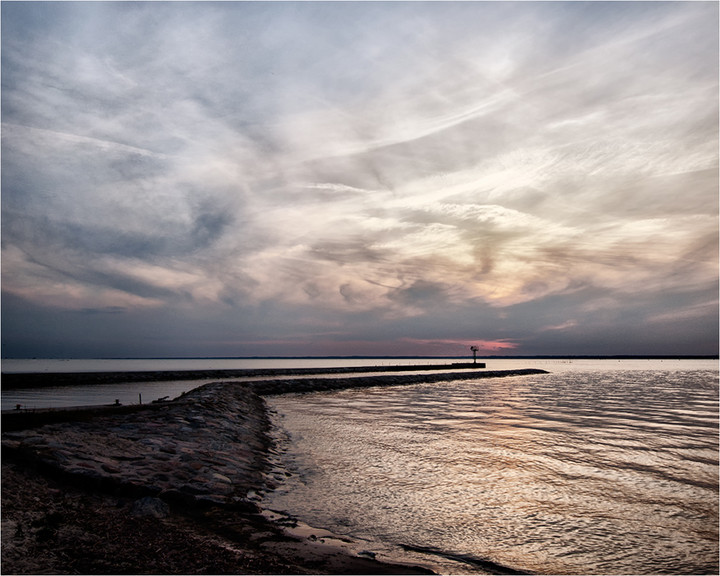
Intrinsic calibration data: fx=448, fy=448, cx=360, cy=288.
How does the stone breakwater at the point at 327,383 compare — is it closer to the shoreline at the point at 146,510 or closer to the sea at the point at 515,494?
the sea at the point at 515,494

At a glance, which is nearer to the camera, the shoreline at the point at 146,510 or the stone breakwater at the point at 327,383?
the shoreline at the point at 146,510

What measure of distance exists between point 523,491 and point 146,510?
7484mm

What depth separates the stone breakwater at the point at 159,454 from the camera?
8219mm


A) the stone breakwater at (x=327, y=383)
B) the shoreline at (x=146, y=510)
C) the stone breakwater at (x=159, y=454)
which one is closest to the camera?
the shoreline at (x=146, y=510)

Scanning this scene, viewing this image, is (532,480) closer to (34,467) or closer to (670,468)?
(670,468)

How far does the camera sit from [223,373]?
221 ft

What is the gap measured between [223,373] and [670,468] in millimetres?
63245

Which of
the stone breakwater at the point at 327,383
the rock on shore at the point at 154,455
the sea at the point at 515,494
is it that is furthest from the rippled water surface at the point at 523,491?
the stone breakwater at the point at 327,383

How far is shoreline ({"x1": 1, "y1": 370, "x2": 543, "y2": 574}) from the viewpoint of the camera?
18.5ft

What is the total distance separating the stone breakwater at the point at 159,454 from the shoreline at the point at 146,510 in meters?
0.03

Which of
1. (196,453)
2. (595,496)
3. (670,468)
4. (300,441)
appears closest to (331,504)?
(196,453)

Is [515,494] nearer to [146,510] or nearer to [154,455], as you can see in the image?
[146,510]

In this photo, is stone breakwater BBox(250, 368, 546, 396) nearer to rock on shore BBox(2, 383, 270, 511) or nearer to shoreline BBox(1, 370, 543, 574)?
rock on shore BBox(2, 383, 270, 511)

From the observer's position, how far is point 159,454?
10570 millimetres
